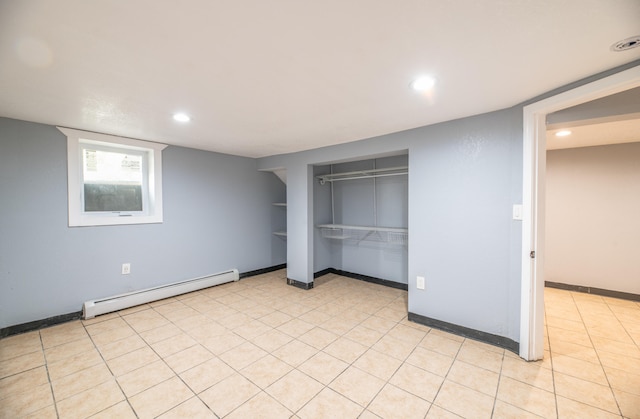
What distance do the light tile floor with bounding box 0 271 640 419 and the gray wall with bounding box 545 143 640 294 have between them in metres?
0.53

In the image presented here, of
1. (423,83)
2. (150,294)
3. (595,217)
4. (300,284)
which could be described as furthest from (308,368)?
(595,217)

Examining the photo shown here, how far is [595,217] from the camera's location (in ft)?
10.9

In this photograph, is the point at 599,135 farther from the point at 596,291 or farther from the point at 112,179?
the point at 112,179

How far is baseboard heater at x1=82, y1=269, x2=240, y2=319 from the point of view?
265 cm

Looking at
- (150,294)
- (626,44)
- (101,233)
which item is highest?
(626,44)

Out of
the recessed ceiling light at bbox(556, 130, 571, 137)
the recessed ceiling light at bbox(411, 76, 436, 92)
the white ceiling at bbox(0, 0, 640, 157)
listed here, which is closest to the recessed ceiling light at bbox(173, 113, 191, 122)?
the white ceiling at bbox(0, 0, 640, 157)

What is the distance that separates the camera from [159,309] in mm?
2910

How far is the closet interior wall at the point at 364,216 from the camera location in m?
3.57

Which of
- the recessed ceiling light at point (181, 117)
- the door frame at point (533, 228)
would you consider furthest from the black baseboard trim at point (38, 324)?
the door frame at point (533, 228)

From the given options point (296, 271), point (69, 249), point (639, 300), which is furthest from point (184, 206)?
point (639, 300)

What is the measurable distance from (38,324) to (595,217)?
651 cm

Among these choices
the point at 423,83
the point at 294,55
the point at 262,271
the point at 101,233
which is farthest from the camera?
the point at 262,271

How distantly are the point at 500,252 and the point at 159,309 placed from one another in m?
3.57

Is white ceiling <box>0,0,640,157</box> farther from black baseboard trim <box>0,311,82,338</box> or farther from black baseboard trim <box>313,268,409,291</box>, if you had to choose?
black baseboard trim <box>313,268,409,291</box>
